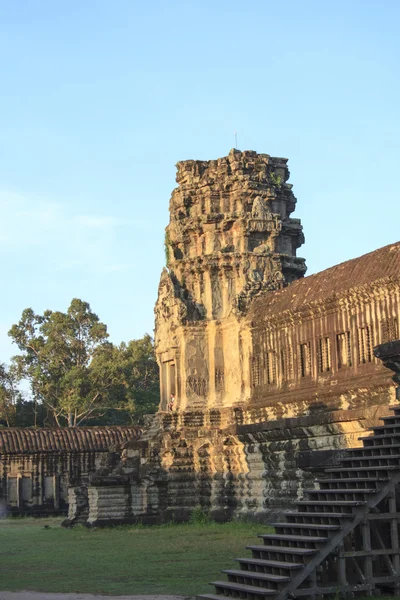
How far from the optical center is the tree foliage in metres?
58.0

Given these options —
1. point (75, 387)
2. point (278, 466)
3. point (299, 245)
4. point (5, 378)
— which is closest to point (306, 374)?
point (278, 466)

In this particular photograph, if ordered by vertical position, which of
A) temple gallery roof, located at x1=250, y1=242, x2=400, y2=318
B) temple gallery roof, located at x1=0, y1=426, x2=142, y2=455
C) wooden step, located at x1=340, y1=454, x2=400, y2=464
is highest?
temple gallery roof, located at x1=250, y1=242, x2=400, y2=318

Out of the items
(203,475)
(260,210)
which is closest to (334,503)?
(203,475)

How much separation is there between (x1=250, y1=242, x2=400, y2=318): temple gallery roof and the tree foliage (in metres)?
32.7

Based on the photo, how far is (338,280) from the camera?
22672mm

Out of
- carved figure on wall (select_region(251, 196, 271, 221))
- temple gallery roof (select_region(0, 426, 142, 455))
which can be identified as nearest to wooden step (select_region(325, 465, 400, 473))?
→ carved figure on wall (select_region(251, 196, 271, 221))

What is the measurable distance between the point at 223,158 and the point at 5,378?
35.4 metres

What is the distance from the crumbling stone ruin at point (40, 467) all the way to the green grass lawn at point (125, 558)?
14375 millimetres

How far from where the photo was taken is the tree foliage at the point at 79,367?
190ft

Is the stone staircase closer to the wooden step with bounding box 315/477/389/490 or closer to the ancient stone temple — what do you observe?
the wooden step with bounding box 315/477/389/490

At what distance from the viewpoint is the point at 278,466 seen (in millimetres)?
24297

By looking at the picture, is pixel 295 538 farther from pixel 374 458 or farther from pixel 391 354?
pixel 391 354

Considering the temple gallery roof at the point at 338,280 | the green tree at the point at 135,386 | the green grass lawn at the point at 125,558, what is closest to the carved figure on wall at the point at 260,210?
the temple gallery roof at the point at 338,280

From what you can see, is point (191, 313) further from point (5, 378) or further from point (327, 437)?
point (5, 378)
